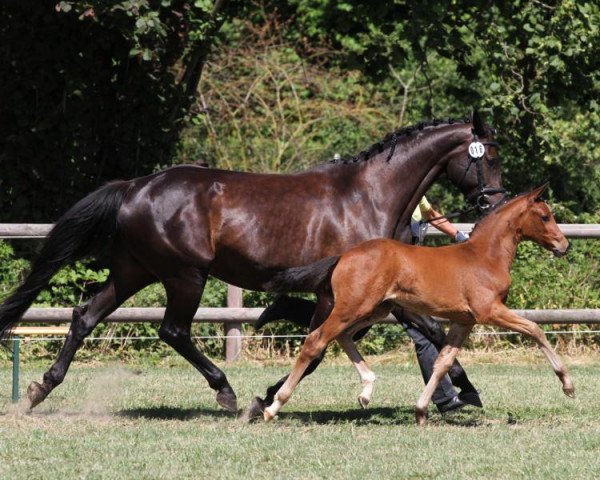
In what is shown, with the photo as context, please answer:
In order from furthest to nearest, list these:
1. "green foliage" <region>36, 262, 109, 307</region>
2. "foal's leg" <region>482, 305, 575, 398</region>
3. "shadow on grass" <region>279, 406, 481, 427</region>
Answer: "green foliage" <region>36, 262, 109, 307</region>
"shadow on grass" <region>279, 406, 481, 427</region>
"foal's leg" <region>482, 305, 575, 398</region>

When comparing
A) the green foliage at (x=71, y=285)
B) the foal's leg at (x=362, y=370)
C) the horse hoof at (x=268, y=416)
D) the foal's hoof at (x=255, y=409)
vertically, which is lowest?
the green foliage at (x=71, y=285)

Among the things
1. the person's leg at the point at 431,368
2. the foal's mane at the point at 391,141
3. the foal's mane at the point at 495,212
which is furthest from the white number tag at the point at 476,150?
the person's leg at the point at 431,368

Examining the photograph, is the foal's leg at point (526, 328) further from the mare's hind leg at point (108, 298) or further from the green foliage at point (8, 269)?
the green foliage at point (8, 269)

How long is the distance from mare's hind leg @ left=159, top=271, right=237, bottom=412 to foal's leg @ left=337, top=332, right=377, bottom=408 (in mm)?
942

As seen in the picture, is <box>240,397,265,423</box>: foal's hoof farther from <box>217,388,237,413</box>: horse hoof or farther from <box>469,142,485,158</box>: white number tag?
<box>469,142,485,158</box>: white number tag

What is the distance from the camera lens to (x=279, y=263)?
26.5 ft

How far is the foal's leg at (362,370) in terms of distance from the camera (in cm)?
761

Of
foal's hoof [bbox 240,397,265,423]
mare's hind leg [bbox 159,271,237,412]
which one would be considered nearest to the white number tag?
mare's hind leg [bbox 159,271,237,412]

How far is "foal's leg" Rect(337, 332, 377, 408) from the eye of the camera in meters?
7.61

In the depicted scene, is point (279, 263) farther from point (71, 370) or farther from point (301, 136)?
point (301, 136)

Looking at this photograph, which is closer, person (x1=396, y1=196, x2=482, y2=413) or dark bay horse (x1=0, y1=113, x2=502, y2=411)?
dark bay horse (x1=0, y1=113, x2=502, y2=411)

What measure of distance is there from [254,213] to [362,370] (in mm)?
1278

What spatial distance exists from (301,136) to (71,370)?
7.94 metres

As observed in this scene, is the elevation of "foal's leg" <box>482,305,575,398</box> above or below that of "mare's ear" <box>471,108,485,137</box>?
below
